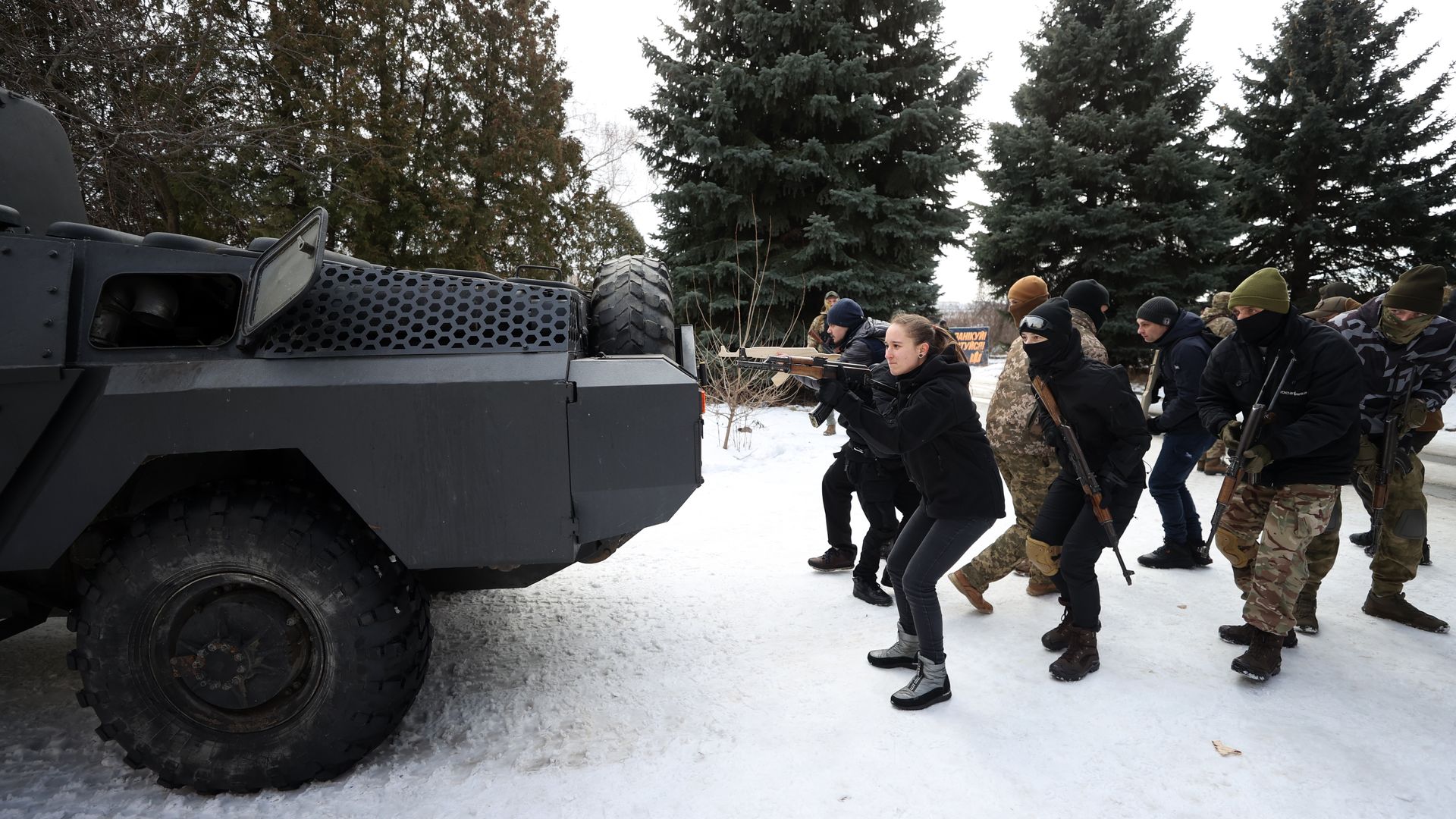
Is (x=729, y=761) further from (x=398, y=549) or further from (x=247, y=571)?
(x=247, y=571)

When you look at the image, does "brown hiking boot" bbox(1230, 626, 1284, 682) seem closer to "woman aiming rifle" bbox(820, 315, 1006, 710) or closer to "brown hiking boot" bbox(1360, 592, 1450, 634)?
"brown hiking boot" bbox(1360, 592, 1450, 634)

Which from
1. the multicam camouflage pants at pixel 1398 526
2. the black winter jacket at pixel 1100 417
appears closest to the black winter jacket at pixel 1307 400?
the black winter jacket at pixel 1100 417

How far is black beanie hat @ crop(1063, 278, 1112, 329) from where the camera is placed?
4.09 metres

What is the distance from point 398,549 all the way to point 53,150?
2.76 m

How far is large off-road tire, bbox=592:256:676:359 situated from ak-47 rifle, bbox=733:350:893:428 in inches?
17.7

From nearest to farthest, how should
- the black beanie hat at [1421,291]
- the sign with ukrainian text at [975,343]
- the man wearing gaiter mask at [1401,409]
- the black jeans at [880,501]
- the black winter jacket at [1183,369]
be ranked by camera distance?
the black beanie hat at [1421,291]
the man wearing gaiter mask at [1401,409]
the black jeans at [880,501]
the black winter jacket at [1183,369]
the sign with ukrainian text at [975,343]

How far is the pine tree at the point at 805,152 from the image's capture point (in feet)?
36.3

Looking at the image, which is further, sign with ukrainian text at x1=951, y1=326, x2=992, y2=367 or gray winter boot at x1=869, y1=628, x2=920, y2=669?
sign with ukrainian text at x1=951, y1=326, x2=992, y2=367

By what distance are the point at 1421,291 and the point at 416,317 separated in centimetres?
447

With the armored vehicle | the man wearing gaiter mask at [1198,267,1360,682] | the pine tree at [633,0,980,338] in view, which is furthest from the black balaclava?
the pine tree at [633,0,980,338]

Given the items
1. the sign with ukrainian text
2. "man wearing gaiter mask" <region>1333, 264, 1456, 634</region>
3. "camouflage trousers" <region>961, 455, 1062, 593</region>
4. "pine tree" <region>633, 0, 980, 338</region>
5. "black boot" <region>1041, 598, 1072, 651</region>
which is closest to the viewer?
"black boot" <region>1041, 598, 1072, 651</region>

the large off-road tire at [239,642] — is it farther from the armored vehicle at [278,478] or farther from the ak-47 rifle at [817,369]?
the ak-47 rifle at [817,369]

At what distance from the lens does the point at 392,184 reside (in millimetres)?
10625

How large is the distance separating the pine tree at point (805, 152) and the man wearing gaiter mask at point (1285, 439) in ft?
25.9
